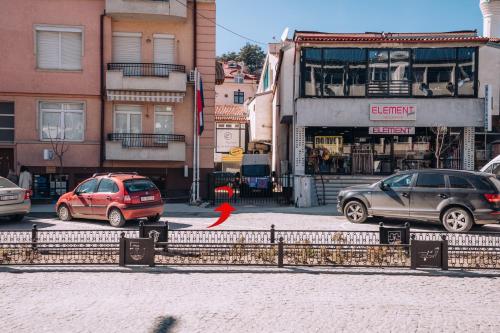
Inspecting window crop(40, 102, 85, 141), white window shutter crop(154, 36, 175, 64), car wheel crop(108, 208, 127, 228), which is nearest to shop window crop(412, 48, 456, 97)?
white window shutter crop(154, 36, 175, 64)

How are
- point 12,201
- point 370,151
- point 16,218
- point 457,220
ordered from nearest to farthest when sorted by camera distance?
point 457,220 → point 12,201 → point 16,218 → point 370,151

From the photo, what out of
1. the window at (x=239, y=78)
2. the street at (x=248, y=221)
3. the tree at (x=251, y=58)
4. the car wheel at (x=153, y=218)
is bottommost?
the street at (x=248, y=221)

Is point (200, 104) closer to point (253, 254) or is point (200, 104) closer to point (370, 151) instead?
point (370, 151)

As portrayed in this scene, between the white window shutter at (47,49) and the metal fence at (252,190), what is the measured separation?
894cm

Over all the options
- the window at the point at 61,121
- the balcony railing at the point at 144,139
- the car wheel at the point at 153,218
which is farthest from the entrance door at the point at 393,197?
the window at the point at 61,121

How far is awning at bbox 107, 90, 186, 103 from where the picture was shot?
21.2 meters

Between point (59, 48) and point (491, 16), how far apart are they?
26826mm

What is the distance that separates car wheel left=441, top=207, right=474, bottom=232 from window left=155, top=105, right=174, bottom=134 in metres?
13.3

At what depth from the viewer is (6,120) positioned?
21.4 m

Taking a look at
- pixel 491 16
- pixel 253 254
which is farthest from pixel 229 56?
pixel 253 254

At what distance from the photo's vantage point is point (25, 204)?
1503 centimetres

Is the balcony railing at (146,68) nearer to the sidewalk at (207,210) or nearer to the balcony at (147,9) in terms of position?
the balcony at (147,9)

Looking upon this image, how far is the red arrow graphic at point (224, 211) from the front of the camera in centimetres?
1573

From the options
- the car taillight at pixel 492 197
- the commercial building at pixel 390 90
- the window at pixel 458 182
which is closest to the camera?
the car taillight at pixel 492 197
